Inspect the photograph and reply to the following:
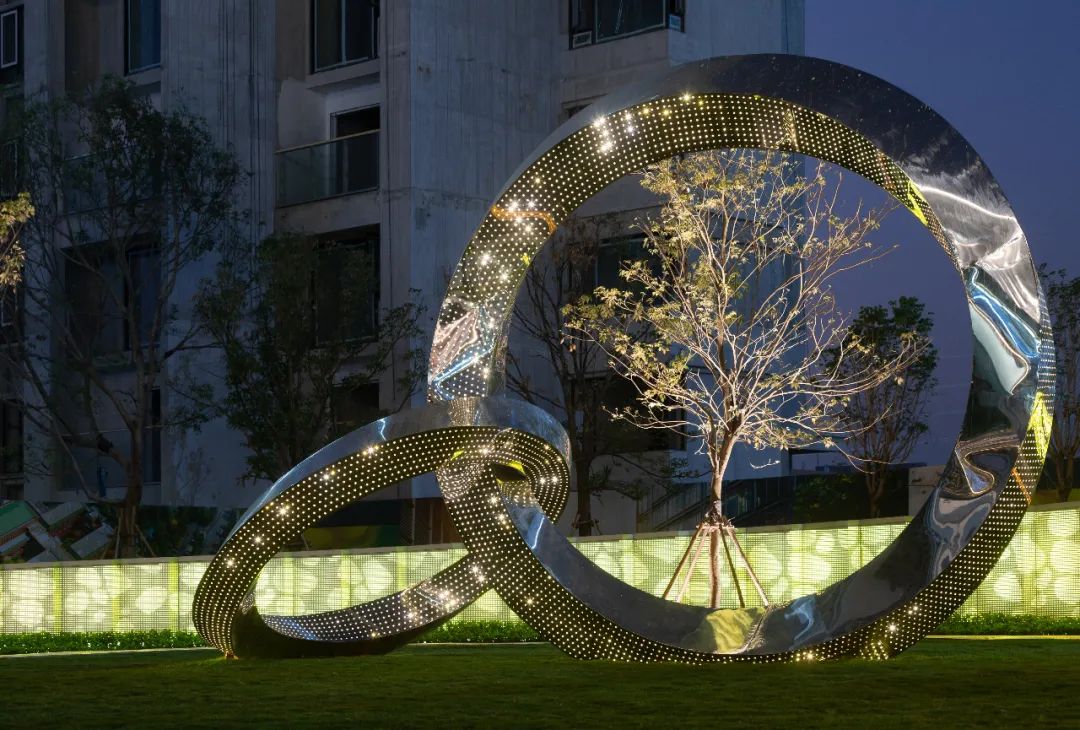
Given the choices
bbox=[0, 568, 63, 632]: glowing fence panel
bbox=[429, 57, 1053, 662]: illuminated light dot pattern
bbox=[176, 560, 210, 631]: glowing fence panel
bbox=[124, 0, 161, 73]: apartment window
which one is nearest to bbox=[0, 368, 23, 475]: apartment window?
bbox=[124, 0, 161, 73]: apartment window

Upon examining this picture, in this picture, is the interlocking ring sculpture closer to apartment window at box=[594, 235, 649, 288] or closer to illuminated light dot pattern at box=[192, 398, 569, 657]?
illuminated light dot pattern at box=[192, 398, 569, 657]

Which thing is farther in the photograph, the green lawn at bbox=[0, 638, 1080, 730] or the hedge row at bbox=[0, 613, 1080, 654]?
the hedge row at bbox=[0, 613, 1080, 654]

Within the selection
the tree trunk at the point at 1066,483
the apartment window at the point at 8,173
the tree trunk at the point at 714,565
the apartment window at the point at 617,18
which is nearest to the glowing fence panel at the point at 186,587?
the tree trunk at the point at 714,565

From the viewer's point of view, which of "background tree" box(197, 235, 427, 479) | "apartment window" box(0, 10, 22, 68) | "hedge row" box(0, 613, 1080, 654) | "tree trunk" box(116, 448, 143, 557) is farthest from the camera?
"apartment window" box(0, 10, 22, 68)

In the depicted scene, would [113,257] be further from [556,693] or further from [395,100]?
[556,693]

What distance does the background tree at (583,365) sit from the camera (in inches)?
1296

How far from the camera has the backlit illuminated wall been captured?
21062 millimetres

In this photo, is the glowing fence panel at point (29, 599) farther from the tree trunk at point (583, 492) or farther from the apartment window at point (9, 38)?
the apartment window at point (9, 38)

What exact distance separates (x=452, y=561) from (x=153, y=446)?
60.9 ft

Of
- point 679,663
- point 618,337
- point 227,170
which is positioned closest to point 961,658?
point 679,663

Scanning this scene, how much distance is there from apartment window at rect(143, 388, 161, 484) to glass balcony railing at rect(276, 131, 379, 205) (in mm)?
6073

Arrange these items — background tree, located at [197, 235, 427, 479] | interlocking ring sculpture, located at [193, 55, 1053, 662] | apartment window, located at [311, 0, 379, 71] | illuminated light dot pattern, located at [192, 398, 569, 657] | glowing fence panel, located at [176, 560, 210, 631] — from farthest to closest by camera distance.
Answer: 1. apartment window, located at [311, 0, 379, 71]
2. background tree, located at [197, 235, 427, 479]
3. glowing fence panel, located at [176, 560, 210, 631]
4. illuminated light dot pattern, located at [192, 398, 569, 657]
5. interlocking ring sculpture, located at [193, 55, 1053, 662]

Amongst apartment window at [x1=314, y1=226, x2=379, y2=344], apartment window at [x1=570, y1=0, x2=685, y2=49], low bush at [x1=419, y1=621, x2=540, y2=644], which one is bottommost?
low bush at [x1=419, y1=621, x2=540, y2=644]

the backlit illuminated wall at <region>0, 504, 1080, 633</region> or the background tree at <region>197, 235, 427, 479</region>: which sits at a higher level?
the background tree at <region>197, 235, 427, 479</region>
